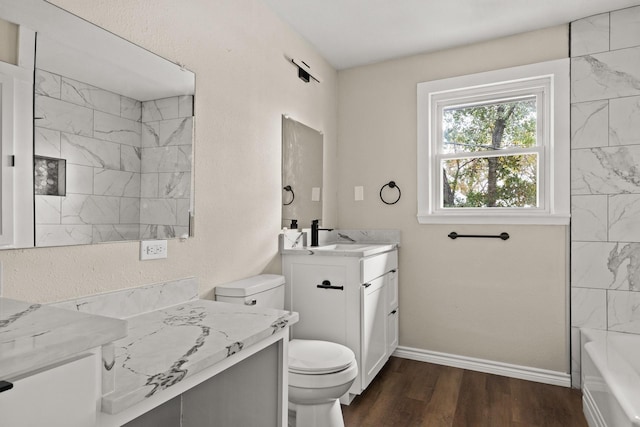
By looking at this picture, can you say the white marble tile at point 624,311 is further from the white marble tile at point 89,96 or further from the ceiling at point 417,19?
the white marble tile at point 89,96

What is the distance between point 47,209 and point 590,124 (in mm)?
3040

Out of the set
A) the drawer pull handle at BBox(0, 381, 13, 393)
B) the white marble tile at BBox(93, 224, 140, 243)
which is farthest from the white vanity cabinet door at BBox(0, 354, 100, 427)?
the white marble tile at BBox(93, 224, 140, 243)

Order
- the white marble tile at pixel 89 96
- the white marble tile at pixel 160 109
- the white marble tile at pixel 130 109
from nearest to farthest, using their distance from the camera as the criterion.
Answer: the white marble tile at pixel 89 96 < the white marble tile at pixel 130 109 < the white marble tile at pixel 160 109

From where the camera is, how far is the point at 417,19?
2.58 meters

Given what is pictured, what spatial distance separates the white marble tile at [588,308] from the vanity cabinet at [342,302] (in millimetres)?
1304

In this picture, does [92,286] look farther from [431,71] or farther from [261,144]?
[431,71]

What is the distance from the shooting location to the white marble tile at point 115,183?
1390 mm

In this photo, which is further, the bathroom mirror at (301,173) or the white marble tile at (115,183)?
the bathroom mirror at (301,173)

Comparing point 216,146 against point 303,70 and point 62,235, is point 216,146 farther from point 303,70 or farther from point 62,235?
point 303,70

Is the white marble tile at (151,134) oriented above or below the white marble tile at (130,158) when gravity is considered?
above

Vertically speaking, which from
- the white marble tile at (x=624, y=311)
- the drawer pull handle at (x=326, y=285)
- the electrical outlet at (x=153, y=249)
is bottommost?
the white marble tile at (x=624, y=311)

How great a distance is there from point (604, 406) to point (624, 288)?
98cm

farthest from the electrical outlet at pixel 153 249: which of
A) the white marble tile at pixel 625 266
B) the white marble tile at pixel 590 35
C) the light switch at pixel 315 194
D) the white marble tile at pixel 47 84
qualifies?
the white marble tile at pixel 590 35

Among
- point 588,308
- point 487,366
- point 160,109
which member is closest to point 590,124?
point 588,308
